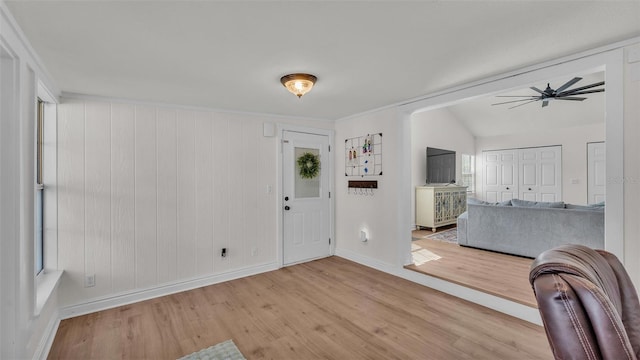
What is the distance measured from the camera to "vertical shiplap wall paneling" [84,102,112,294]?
2941mm

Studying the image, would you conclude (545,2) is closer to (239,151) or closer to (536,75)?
(536,75)

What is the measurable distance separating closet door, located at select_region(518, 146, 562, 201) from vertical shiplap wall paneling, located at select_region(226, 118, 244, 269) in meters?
6.90

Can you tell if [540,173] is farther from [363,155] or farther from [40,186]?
[40,186]

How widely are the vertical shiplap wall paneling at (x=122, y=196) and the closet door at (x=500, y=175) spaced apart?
807cm

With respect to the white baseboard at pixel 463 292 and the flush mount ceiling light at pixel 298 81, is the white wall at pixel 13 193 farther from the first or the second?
the white baseboard at pixel 463 292

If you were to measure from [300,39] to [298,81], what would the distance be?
2.03ft

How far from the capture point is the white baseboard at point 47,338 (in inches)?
83.4

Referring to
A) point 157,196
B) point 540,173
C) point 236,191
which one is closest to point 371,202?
point 236,191

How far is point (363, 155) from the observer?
4254mm

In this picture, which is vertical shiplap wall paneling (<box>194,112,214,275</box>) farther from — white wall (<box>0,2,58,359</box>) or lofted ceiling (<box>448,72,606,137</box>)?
lofted ceiling (<box>448,72,606,137</box>)

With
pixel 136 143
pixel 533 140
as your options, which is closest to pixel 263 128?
pixel 136 143

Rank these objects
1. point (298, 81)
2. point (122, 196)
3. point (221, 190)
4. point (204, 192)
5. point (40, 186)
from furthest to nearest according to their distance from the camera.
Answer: point (221, 190) → point (204, 192) → point (122, 196) → point (40, 186) → point (298, 81)

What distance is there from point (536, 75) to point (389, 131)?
1.70 m

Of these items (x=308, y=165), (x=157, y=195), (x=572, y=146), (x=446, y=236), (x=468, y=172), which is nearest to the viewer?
(x=157, y=195)
